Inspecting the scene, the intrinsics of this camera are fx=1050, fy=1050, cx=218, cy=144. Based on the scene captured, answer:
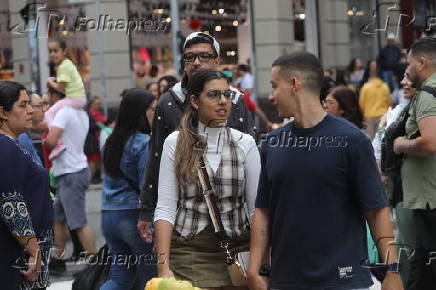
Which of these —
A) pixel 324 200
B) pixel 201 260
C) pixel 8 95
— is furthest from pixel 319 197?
pixel 8 95

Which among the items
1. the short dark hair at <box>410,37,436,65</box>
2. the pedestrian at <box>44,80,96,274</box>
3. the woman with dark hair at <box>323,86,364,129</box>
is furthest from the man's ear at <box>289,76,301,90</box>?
the pedestrian at <box>44,80,96,274</box>

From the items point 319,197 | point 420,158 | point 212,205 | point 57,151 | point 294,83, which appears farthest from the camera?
point 57,151

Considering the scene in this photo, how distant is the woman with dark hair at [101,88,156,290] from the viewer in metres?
8.08

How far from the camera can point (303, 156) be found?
4949 millimetres

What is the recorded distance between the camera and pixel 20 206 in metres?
5.98

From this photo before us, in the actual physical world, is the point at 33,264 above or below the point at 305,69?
below

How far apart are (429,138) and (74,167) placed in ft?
17.8

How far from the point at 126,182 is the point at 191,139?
249 centimetres

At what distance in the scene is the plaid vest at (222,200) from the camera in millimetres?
5746

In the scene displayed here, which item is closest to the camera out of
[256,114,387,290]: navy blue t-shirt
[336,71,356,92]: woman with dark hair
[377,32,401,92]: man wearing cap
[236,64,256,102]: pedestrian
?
[256,114,387,290]: navy blue t-shirt

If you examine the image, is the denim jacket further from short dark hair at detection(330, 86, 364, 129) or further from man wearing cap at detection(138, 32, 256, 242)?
short dark hair at detection(330, 86, 364, 129)

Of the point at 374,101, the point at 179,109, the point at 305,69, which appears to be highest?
the point at 305,69

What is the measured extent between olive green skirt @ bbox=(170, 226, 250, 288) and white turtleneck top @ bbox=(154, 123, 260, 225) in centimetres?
16

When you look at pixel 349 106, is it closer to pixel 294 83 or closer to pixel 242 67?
pixel 294 83
